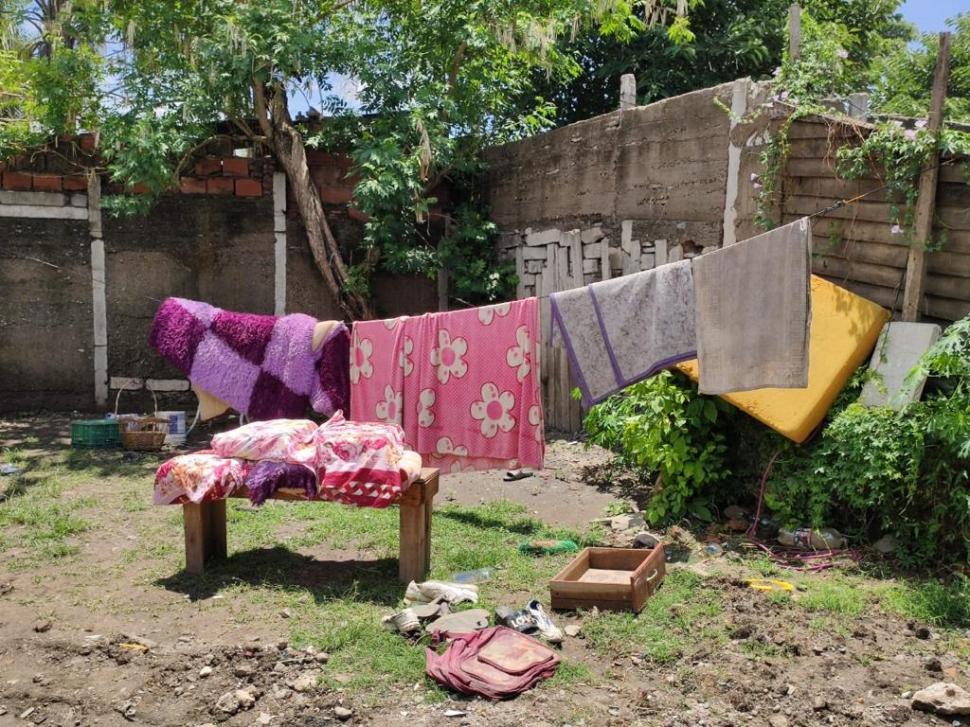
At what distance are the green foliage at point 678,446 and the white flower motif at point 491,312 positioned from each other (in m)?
1.16

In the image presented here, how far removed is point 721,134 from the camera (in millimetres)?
6680

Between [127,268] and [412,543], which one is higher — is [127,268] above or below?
above

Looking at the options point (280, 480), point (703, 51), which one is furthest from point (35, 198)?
point (703, 51)

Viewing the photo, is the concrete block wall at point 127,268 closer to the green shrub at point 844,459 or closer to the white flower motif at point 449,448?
the white flower motif at point 449,448

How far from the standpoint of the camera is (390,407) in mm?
6230

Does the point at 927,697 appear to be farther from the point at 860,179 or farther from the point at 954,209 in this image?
the point at 860,179

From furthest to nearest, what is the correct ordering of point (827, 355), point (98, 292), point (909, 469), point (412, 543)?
point (98, 292) < point (827, 355) < point (412, 543) < point (909, 469)

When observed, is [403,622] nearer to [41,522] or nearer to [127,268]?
[41,522]

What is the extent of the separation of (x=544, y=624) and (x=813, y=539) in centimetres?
189

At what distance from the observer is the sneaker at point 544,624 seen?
4058 millimetres

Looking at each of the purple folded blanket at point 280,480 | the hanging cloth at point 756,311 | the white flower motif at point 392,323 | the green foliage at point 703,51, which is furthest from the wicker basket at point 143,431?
the green foliage at point 703,51

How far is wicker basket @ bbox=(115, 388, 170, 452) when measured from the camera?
8273mm

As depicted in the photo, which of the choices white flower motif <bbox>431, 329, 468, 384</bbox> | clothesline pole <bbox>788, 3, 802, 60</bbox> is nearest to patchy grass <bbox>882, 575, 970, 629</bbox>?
white flower motif <bbox>431, 329, 468, 384</bbox>

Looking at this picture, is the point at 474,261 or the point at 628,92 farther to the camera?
the point at 474,261
